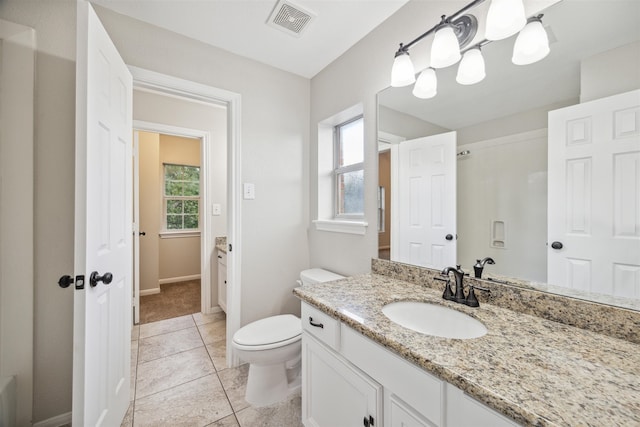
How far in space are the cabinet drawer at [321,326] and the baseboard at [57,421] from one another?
4.71 feet

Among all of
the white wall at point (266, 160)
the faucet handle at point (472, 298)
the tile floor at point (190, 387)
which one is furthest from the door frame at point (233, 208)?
the faucet handle at point (472, 298)

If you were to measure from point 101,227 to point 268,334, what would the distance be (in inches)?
41.8

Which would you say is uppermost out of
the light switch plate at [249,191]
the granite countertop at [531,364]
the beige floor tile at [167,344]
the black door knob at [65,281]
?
the light switch plate at [249,191]

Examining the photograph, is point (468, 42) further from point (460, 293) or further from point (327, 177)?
point (327, 177)

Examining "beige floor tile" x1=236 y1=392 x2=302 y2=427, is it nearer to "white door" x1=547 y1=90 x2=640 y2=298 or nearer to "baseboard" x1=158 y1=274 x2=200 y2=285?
"white door" x1=547 y1=90 x2=640 y2=298

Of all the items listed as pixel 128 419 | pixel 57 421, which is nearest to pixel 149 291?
pixel 57 421

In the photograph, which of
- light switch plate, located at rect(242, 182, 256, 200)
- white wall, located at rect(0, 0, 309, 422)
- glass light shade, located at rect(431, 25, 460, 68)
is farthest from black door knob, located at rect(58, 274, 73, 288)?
glass light shade, located at rect(431, 25, 460, 68)

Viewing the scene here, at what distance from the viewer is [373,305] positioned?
1047 millimetres

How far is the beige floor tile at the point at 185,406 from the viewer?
1385 millimetres

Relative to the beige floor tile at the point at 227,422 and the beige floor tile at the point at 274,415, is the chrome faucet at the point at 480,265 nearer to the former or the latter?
the beige floor tile at the point at 274,415

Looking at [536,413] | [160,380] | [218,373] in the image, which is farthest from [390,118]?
[160,380]

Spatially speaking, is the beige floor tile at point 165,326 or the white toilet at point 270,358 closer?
the white toilet at point 270,358

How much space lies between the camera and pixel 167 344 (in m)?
2.18

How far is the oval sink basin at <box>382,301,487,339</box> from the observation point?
0.97m
